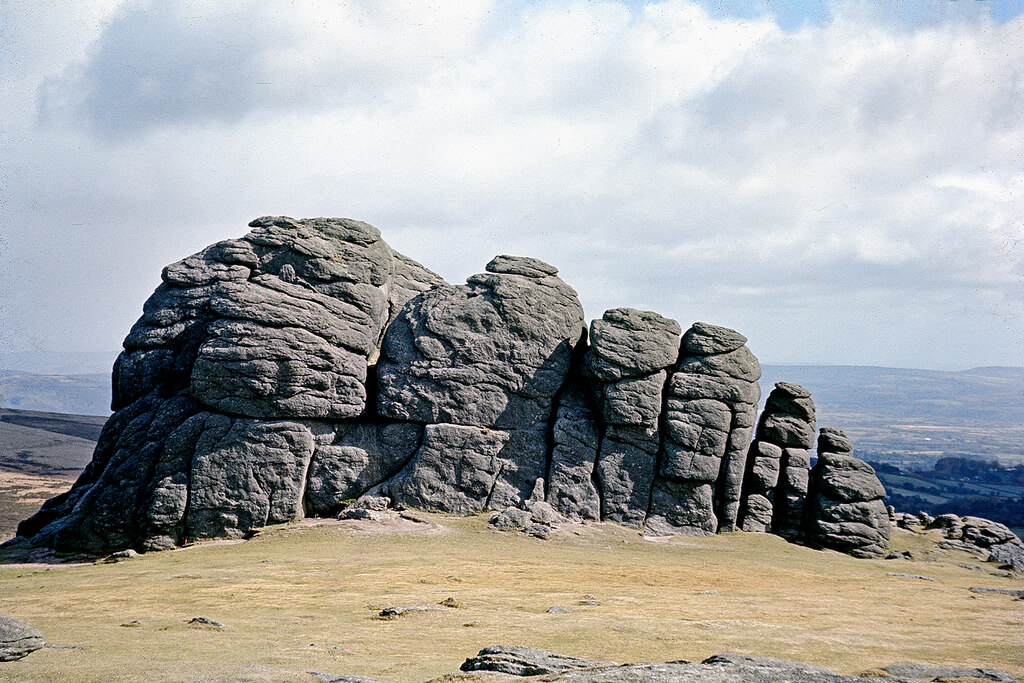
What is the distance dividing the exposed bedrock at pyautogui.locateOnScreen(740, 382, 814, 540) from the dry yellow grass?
2307mm

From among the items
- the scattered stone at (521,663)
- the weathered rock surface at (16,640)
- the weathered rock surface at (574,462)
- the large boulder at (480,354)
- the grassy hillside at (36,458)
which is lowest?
the grassy hillside at (36,458)

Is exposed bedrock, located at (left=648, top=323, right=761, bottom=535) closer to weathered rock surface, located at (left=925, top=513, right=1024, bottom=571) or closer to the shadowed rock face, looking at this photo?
the shadowed rock face

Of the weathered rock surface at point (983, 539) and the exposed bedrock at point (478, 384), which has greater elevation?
the exposed bedrock at point (478, 384)

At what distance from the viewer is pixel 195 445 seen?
44.4 m

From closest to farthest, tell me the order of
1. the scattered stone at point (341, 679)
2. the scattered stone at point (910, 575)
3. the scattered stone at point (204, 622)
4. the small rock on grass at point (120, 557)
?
the scattered stone at point (341, 679) → the scattered stone at point (204, 622) → the small rock on grass at point (120, 557) → the scattered stone at point (910, 575)

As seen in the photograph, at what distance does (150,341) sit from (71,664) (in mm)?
34641

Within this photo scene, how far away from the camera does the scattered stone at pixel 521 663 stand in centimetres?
1545

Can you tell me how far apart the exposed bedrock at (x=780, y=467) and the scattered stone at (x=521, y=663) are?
35818 mm

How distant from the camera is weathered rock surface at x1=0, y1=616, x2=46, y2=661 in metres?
17.5

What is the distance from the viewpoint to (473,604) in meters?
28.4

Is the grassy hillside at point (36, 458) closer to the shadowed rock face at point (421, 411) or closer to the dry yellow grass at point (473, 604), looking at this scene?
the shadowed rock face at point (421, 411)

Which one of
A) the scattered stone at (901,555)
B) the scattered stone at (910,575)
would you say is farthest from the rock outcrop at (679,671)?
the scattered stone at (901,555)

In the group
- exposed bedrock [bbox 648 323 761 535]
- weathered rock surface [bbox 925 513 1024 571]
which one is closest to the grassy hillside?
exposed bedrock [bbox 648 323 761 535]

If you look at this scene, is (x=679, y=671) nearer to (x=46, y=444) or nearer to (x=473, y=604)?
(x=473, y=604)
